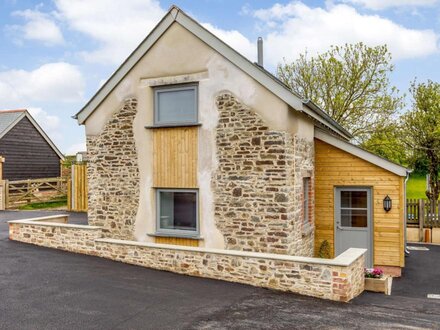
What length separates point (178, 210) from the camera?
38.9 feet

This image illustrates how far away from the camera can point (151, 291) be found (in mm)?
8602

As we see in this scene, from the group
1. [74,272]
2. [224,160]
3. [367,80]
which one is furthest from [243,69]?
[367,80]

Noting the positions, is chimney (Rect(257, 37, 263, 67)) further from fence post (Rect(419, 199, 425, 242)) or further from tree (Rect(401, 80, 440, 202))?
tree (Rect(401, 80, 440, 202))

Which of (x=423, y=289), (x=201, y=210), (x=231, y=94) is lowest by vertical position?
(x=423, y=289)

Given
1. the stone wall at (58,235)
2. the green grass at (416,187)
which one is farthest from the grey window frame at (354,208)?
the green grass at (416,187)

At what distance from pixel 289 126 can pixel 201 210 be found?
128 inches

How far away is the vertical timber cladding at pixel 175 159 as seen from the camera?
11391 millimetres

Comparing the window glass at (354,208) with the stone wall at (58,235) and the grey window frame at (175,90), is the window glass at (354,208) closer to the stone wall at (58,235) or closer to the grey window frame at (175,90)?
the grey window frame at (175,90)

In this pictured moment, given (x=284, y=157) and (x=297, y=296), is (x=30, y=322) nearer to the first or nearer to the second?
(x=297, y=296)

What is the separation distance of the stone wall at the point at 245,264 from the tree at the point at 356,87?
712 inches

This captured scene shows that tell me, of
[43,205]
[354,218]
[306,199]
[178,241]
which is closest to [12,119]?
[43,205]

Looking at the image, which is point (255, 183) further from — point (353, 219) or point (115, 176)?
point (115, 176)

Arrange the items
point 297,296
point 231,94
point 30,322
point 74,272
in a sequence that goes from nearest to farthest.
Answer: point 30,322 → point 297,296 → point 74,272 → point 231,94

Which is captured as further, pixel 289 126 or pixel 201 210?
pixel 201 210
